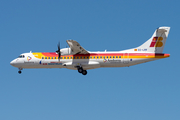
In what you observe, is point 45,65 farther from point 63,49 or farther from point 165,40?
point 165,40

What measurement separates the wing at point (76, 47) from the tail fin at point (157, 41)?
8.23 m

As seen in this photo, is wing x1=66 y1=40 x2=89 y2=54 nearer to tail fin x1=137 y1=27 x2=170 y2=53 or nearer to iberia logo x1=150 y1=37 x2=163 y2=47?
tail fin x1=137 y1=27 x2=170 y2=53

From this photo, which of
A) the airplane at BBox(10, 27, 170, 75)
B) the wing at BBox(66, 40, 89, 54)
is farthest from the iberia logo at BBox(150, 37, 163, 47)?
the wing at BBox(66, 40, 89, 54)

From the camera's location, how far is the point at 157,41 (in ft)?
156

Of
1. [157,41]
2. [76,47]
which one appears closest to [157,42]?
[157,41]

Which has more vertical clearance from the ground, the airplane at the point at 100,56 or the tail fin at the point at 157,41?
the tail fin at the point at 157,41

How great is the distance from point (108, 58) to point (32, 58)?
1068 cm

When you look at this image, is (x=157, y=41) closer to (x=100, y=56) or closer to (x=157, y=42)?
(x=157, y=42)

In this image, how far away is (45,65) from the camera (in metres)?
49.4

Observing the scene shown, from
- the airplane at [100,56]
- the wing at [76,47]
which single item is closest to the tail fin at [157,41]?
the airplane at [100,56]

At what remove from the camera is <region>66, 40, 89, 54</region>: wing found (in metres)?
46.1

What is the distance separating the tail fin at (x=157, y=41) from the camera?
47.2 metres

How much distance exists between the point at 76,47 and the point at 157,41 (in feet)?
35.0

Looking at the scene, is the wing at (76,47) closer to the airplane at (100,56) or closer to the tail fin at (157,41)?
the airplane at (100,56)
